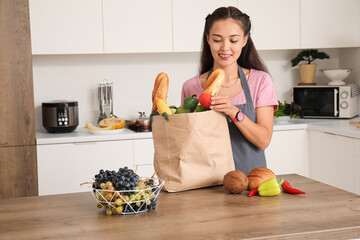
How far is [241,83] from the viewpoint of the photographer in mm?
1947

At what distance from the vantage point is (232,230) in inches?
46.2

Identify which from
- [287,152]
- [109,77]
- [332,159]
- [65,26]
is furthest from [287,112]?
[65,26]

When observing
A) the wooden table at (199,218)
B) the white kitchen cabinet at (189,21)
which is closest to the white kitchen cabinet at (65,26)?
the white kitchen cabinet at (189,21)

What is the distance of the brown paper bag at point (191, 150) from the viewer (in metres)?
1.48

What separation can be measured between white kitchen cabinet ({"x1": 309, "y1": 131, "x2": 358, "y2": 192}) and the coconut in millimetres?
1809

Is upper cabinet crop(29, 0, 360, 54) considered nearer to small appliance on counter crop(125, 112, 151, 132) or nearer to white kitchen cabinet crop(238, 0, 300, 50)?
white kitchen cabinet crop(238, 0, 300, 50)

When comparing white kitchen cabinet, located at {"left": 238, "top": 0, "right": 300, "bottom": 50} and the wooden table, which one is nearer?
the wooden table

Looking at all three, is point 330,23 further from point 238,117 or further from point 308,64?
point 238,117

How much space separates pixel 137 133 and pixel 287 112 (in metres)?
1.16

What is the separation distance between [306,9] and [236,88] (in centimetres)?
201

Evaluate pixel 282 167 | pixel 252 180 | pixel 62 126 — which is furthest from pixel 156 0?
pixel 252 180

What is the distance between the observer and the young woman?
1.76 metres

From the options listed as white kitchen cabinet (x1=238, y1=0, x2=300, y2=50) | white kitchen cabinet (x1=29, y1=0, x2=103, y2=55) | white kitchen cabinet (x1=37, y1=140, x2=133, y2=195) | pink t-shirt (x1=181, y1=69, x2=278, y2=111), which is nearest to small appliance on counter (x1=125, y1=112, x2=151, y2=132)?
white kitchen cabinet (x1=37, y1=140, x2=133, y2=195)

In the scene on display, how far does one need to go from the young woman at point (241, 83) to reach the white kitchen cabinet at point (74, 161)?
1278 mm
